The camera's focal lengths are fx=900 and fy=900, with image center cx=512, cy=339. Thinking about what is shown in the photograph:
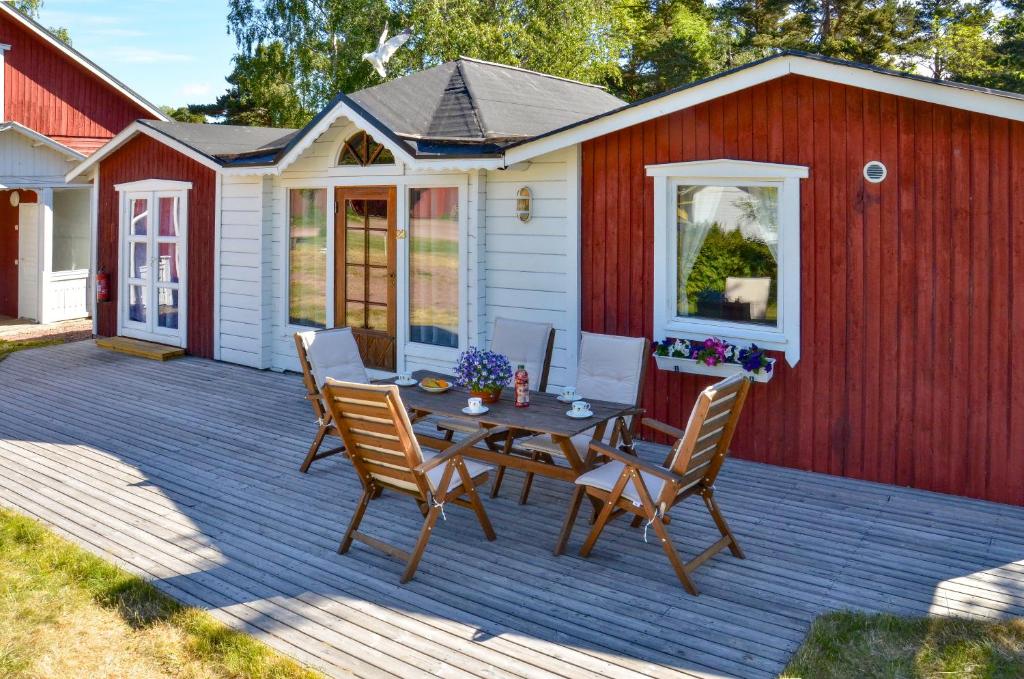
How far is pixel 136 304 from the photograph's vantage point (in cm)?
1184

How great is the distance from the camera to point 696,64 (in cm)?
2822

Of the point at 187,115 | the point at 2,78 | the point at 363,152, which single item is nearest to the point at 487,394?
the point at 363,152

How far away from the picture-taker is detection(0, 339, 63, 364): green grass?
11.7 m

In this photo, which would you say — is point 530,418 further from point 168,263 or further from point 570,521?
point 168,263

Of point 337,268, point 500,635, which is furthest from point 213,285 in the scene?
point 500,635

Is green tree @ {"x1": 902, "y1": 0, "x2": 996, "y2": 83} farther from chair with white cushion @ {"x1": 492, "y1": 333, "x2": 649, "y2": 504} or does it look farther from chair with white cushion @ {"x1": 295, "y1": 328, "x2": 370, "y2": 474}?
chair with white cushion @ {"x1": 295, "y1": 328, "x2": 370, "y2": 474}

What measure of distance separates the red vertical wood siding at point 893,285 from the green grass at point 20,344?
920 centimetres

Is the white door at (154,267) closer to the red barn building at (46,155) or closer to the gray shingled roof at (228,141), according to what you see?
the gray shingled roof at (228,141)

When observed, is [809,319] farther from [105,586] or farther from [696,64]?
[696,64]

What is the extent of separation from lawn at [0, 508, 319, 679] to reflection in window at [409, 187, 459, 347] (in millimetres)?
4290

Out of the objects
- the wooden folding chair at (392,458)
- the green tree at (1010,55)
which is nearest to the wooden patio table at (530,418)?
the wooden folding chair at (392,458)

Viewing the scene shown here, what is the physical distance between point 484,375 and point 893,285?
272 centimetres

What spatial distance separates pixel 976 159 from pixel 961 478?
1.99 metres

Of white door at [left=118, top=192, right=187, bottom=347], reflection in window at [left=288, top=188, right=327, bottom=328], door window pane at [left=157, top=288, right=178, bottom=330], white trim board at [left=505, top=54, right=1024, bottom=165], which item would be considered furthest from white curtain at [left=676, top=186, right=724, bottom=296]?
door window pane at [left=157, top=288, right=178, bottom=330]
